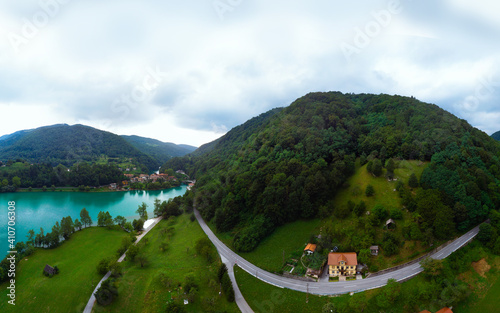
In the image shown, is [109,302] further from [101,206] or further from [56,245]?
[101,206]

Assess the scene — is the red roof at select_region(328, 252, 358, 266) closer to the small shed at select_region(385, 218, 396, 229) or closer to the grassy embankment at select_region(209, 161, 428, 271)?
the grassy embankment at select_region(209, 161, 428, 271)

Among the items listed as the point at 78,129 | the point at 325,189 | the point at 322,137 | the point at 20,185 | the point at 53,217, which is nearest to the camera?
the point at 325,189

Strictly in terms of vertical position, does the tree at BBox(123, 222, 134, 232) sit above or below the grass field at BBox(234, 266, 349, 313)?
above

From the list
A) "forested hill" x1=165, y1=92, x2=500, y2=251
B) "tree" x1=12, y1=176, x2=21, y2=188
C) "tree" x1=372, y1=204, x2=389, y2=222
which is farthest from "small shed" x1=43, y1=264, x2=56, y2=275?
"tree" x1=12, y1=176, x2=21, y2=188

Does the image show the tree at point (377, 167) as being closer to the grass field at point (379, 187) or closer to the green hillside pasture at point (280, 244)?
the grass field at point (379, 187)

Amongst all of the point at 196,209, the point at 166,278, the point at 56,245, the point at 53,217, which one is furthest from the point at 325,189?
the point at 53,217
